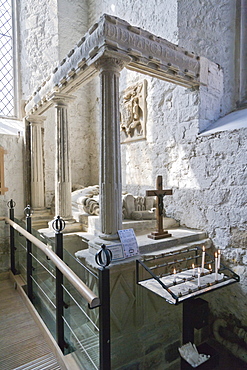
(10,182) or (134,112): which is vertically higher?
(134,112)

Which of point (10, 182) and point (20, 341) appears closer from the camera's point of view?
point (20, 341)

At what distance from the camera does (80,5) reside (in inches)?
215

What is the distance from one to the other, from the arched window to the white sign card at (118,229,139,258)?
13.8ft

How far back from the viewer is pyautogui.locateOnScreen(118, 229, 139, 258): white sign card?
2260 mm

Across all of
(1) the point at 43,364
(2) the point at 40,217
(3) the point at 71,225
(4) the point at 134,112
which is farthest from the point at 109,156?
(2) the point at 40,217

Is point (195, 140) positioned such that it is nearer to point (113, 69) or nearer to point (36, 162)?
point (113, 69)

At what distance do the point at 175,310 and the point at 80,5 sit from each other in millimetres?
6154

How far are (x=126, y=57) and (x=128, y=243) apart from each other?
1.69 m

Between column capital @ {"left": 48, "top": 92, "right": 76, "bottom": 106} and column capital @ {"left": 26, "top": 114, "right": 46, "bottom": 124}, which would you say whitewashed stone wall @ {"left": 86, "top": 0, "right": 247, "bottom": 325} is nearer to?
column capital @ {"left": 48, "top": 92, "right": 76, "bottom": 106}

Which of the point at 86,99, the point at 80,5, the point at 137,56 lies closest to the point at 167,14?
the point at 137,56

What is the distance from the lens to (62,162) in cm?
334

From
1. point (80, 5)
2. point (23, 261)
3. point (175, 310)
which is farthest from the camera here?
point (80, 5)

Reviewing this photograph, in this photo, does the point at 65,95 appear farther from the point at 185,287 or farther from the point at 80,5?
the point at 80,5

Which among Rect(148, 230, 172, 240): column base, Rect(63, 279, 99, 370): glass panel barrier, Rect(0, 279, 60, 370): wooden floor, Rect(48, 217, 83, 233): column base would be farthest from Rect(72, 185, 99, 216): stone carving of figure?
Rect(0, 279, 60, 370): wooden floor
